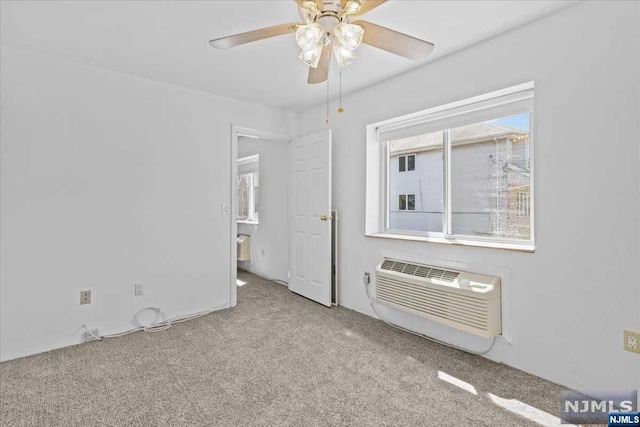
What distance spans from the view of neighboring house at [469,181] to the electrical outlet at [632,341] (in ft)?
2.71

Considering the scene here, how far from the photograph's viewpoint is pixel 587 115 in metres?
1.98

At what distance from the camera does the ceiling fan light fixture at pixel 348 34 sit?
1.46 m

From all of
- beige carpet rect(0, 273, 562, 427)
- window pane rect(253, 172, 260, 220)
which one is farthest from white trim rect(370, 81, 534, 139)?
window pane rect(253, 172, 260, 220)

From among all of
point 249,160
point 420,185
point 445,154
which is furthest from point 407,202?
point 249,160

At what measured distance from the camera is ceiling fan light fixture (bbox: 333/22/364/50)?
146 centimetres

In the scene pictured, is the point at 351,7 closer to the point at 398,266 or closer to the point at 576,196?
the point at 576,196

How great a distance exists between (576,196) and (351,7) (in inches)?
69.5

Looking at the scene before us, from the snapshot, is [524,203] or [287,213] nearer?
[524,203]

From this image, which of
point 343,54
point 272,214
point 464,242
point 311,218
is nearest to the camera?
point 343,54

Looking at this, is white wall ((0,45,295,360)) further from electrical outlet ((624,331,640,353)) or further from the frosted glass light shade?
electrical outlet ((624,331,640,353))

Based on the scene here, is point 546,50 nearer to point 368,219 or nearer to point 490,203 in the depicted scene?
point 490,203

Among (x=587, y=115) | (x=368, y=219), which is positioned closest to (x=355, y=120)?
(x=368, y=219)

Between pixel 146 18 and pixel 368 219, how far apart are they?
2.49 m

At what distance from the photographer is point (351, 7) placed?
4.55 ft
